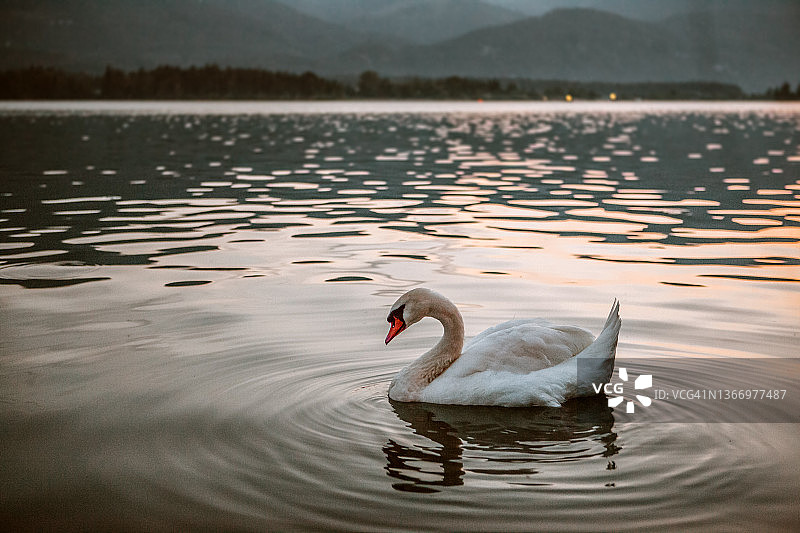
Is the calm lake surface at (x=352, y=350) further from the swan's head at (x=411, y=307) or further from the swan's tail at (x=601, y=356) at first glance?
the swan's head at (x=411, y=307)

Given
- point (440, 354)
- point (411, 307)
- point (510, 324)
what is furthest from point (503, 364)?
point (411, 307)

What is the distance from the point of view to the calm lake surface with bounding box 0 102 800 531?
7625mm

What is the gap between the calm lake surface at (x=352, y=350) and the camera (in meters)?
7.62

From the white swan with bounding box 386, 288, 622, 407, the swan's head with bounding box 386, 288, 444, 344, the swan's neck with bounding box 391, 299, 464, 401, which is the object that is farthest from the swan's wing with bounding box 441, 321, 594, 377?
the swan's head with bounding box 386, 288, 444, 344

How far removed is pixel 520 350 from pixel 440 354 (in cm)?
80

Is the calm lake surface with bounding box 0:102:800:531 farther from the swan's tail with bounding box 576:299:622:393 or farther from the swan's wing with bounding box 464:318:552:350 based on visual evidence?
the swan's wing with bounding box 464:318:552:350

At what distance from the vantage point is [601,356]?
942cm

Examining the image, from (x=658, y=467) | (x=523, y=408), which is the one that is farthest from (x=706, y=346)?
(x=658, y=467)

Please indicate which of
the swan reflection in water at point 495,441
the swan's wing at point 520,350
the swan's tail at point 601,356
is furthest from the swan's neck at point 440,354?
the swan's tail at point 601,356

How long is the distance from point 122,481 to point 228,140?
5005 centimetres

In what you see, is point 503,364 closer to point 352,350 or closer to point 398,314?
point 398,314

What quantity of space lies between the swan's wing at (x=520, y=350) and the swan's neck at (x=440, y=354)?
Answer: 12 centimetres

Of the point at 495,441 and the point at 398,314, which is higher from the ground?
the point at 398,314

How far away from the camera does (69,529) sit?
285 inches
